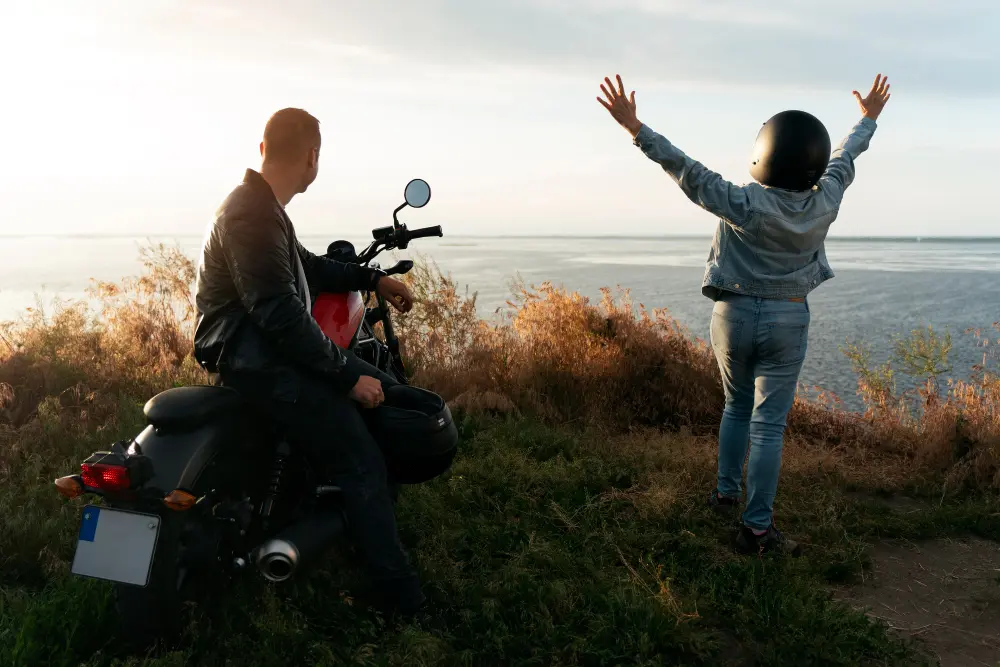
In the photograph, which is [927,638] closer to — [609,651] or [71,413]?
[609,651]

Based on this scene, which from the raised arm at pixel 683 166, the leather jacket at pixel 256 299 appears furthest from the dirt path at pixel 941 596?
the leather jacket at pixel 256 299

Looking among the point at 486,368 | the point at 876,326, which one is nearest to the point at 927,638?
the point at 486,368

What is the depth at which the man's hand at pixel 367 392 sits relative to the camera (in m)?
2.85

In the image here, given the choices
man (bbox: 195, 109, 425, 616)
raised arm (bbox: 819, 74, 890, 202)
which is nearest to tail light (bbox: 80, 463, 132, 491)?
man (bbox: 195, 109, 425, 616)

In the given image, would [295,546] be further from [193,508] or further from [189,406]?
[189,406]

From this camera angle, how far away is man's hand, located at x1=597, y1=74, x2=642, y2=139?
12.2 feet

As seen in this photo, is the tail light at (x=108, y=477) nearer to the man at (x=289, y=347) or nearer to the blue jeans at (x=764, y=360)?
the man at (x=289, y=347)

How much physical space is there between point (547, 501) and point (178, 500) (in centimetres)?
243

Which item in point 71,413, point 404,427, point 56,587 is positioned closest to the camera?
point 404,427

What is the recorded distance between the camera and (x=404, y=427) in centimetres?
305

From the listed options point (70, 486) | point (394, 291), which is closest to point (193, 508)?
point (70, 486)

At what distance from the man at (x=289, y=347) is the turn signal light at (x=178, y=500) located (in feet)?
1.40

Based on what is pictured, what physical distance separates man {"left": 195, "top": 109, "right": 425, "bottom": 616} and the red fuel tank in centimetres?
32

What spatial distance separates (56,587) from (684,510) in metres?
3.40
